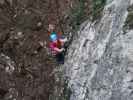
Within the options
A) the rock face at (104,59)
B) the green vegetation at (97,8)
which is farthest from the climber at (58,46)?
the green vegetation at (97,8)

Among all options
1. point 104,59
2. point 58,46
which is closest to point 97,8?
point 58,46

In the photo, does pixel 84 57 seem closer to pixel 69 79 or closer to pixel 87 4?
pixel 69 79

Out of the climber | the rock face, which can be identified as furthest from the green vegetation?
the climber

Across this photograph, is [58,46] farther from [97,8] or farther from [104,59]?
[104,59]

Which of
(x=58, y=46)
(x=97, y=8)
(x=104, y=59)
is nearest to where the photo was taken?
(x=104, y=59)

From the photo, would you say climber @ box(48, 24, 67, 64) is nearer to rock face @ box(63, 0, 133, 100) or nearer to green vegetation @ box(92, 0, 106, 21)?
rock face @ box(63, 0, 133, 100)
